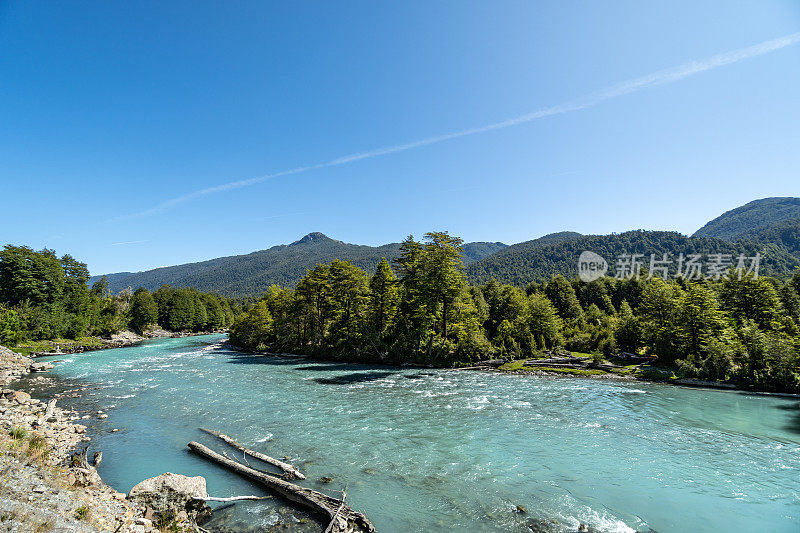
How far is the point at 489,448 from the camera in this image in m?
14.2

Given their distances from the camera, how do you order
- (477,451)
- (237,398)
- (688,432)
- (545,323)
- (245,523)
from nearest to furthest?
(245,523), (477,451), (688,432), (237,398), (545,323)

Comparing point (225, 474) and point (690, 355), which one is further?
point (690, 355)

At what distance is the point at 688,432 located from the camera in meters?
16.6

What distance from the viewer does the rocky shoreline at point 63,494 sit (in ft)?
23.2

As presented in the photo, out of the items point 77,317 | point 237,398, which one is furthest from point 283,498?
point 77,317

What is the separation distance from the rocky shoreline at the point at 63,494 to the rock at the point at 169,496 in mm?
25

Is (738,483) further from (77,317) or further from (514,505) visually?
(77,317)

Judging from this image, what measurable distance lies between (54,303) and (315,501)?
257ft

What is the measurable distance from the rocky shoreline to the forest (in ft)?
99.7

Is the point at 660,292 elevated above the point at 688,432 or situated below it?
above

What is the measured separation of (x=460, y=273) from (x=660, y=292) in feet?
80.8

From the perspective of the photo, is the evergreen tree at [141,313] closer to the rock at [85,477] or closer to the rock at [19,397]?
the rock at [19,397]

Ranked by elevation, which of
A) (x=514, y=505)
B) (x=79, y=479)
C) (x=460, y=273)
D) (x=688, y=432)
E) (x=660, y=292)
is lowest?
(x=688, y=432)

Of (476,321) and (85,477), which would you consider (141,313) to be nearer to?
(476,321)
